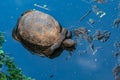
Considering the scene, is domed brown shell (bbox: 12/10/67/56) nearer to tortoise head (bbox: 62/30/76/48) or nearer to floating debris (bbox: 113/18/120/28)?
tortoise head (bbox: 62/30/76/48)

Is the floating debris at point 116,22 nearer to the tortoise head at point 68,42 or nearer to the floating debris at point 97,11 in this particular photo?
the floating debris at point 97,11

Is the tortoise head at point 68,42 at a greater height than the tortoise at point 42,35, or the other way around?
the tortoise at point 42,35

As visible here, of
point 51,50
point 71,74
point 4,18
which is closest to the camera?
point 71,74

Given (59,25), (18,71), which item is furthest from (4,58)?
(59,25)

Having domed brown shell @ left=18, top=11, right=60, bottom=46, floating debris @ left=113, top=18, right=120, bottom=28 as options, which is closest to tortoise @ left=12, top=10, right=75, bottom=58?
domed brown shell @ left=18, top=11, right=60, bottom=46

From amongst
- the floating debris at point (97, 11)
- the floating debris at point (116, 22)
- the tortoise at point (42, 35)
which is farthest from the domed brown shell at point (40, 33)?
the floating debris at point (116, 22)

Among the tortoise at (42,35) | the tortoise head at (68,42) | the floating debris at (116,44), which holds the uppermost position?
the tortoise at (42,35)

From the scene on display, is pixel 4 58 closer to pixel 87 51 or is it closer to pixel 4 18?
pixel 87 51

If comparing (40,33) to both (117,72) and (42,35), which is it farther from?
(117,72)

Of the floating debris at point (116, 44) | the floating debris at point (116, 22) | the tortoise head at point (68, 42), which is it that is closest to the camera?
the floating debris at point (116, 44)
